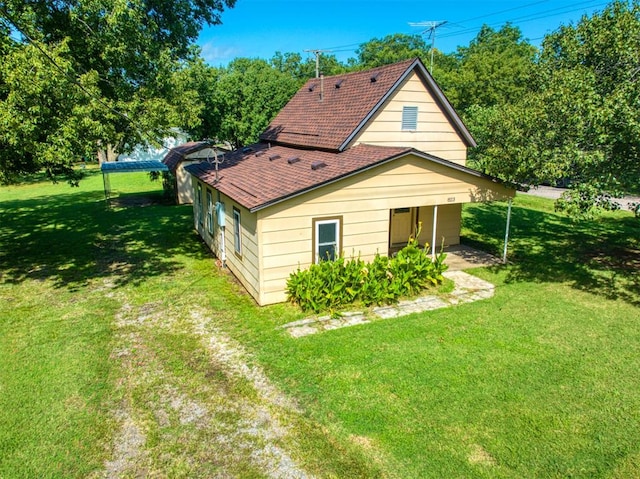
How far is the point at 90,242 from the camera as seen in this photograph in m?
17.6

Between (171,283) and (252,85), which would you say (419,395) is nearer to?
(171,283)

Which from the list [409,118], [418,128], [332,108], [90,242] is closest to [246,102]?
[332,108]

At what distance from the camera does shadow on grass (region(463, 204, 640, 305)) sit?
13.2m

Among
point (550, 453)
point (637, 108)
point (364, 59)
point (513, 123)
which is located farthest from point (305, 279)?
point (364, 59)

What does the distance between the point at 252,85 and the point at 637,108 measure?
62.6ft

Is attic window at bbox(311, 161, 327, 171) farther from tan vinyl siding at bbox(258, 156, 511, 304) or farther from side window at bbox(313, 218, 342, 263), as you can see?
side window at bbox(313, 218, 342, 263)

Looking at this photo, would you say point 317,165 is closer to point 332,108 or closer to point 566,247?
point 332,108

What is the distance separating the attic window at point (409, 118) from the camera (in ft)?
48.6

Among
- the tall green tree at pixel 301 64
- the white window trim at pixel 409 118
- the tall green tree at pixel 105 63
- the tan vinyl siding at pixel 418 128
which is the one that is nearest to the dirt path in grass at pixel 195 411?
the tall green tree at pixel 105 63

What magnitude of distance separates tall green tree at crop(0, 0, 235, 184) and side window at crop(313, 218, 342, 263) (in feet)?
18.6

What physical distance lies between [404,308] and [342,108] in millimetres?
7963

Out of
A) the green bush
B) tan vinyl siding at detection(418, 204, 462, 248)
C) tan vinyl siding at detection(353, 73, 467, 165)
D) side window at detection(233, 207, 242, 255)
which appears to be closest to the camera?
the green bush

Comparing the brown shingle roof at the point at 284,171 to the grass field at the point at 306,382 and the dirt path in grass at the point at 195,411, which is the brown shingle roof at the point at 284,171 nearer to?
the grass field at the point at 306,382

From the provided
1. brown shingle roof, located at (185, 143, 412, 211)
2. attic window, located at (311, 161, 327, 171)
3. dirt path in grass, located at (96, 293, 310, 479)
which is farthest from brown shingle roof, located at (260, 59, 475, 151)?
dirt path in grass, located at (96, 293, 310, 479)
